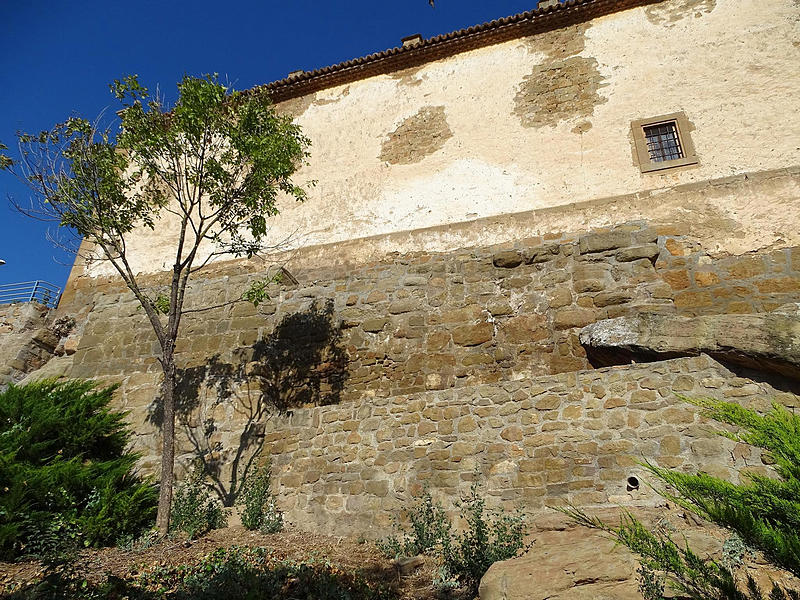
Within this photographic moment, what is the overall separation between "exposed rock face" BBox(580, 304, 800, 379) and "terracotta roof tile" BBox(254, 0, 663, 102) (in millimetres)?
6347

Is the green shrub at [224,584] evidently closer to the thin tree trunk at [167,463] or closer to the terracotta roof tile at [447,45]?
the thin tree trunk at [167,463]

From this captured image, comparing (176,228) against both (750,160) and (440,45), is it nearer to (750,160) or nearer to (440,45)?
(440,45)

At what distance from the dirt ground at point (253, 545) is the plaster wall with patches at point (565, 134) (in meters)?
4.73

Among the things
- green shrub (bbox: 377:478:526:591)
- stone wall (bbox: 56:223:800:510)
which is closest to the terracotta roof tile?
stone wall (bbox: 56:223:800:510)

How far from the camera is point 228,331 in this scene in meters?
8.41

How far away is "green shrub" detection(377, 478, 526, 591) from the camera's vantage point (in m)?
4.50

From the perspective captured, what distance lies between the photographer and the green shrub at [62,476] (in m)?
4.54

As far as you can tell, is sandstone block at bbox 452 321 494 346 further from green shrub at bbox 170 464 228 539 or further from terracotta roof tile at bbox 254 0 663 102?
terracotta roof tile at bbox 254 0 663 102

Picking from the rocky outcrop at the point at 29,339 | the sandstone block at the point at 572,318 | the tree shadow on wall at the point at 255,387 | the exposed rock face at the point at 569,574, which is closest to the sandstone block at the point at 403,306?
the tree shadow on wall at the point at 255,387

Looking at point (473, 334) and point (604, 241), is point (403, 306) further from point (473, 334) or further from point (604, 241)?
point (604, 241)

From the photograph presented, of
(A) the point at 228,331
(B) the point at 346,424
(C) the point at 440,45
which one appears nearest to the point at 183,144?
(A) the point at 228,331

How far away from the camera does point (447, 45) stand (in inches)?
→ 385

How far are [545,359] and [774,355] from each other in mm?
2554

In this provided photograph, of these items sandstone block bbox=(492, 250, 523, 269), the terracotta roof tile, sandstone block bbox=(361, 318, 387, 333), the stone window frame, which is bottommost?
sandstone block bbox=(361, 318, 387, 333)
